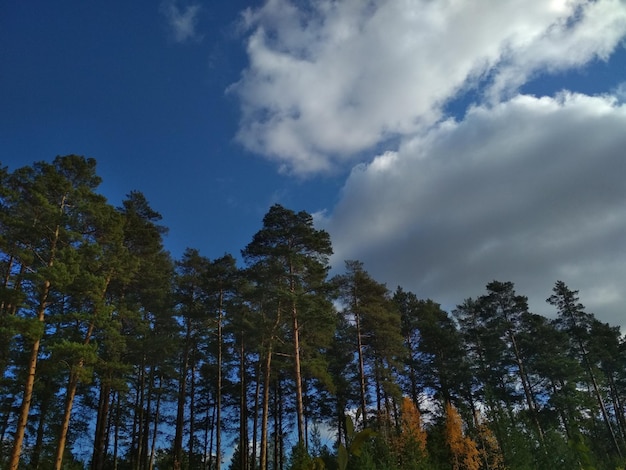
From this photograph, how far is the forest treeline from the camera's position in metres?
16.6

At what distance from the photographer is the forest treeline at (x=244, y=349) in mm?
16609

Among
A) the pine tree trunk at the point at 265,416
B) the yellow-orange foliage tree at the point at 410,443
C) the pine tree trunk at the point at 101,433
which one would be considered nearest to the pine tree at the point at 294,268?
the pine tree trunk at the point at 265,416

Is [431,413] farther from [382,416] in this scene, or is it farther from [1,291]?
[1,291]

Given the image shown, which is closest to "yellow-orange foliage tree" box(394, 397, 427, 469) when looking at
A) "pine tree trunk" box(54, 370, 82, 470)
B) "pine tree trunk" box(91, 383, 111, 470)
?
"pine tree trunk" box(54, 370, 82, 470)

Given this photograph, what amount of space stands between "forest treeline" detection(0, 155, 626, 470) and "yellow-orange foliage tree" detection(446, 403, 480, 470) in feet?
0.42

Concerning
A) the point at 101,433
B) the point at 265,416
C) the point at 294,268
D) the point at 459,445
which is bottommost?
the point at 459,445

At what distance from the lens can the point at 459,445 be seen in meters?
24.0

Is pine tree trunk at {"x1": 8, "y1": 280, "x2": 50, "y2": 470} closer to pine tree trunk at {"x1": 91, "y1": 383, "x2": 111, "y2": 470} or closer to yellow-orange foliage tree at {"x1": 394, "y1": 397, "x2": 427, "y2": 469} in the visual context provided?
pine tree trunk at {"x1": 91, "y1": 383, "x2": 111, "y2": 470}

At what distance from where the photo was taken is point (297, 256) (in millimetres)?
21641

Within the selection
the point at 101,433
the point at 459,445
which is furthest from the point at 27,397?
the point at 459,445

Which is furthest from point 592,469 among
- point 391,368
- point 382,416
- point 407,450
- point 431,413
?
point 431,413

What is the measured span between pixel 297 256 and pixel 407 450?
427 inches

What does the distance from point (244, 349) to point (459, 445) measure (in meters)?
13.9

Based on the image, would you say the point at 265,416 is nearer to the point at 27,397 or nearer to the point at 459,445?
the point at 27,397
